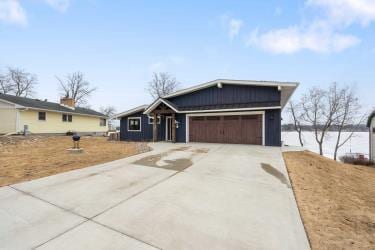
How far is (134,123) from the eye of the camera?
16516 millimetres

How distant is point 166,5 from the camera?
11.9 m

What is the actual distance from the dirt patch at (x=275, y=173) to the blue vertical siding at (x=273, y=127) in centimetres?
557

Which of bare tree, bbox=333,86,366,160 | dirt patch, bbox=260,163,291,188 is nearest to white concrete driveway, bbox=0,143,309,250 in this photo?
dirt patch, bbox=260,163,291,188

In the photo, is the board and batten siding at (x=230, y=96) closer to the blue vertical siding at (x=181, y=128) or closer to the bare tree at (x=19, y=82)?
the blue vertical siding at (x=181, y=128)

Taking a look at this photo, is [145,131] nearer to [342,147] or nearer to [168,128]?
[168,128]

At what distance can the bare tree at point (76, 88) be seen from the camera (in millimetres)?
34938

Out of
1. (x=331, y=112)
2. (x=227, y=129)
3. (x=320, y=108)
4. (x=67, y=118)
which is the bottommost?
(x=227, y=129)

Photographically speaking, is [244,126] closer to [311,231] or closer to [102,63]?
[311,231]

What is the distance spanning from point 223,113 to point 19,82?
3714 cm

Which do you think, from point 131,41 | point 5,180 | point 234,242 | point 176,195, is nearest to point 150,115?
point 131,41

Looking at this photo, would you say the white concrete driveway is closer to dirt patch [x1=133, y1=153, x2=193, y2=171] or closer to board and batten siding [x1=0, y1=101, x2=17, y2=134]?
dirt patch [x1=133, y1=153, x2=193, y2=171]

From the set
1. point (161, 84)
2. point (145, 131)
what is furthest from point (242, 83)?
point (161, 84)

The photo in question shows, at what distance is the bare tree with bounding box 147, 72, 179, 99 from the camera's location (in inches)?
1379

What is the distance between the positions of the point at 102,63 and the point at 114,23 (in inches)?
293
